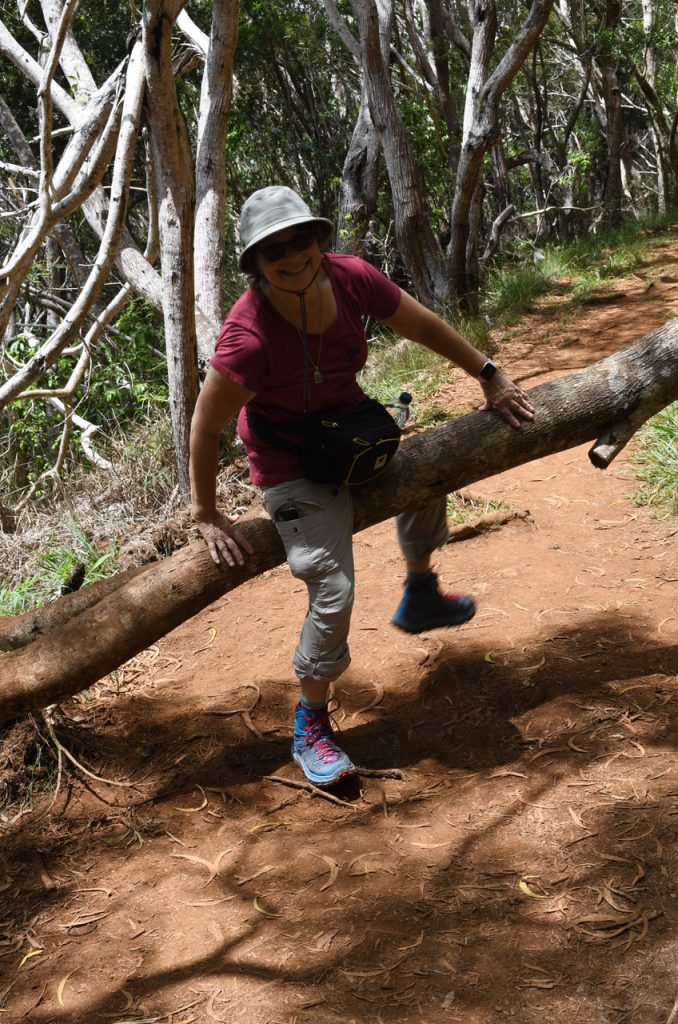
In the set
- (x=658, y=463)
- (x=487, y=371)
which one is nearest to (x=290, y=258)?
(x=487, y=371)

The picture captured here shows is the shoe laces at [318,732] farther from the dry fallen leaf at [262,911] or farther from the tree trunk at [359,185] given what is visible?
the tree trunk at [359,185]

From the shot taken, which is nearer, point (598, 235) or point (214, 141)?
point (214, 141)

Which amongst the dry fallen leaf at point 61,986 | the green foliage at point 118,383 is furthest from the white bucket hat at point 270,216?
the green foliage at point 118,383

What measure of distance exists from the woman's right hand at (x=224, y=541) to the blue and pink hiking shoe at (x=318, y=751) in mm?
665

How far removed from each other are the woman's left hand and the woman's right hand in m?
0.98

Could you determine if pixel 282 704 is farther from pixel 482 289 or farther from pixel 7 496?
pixel 482 289

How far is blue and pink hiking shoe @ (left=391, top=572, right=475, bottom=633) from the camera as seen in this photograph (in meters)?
3.67

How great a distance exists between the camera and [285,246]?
2682mm

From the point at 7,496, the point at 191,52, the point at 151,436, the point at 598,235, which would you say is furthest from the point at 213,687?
the point at 598,235

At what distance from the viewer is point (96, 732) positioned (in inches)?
150

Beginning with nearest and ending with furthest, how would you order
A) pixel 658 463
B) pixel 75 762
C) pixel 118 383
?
pixel 75 762 < pixel 658 463 < pixel 118 383

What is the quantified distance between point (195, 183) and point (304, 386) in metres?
5.08

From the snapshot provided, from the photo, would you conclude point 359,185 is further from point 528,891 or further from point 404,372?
point 528,891

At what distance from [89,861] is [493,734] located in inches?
59.2
